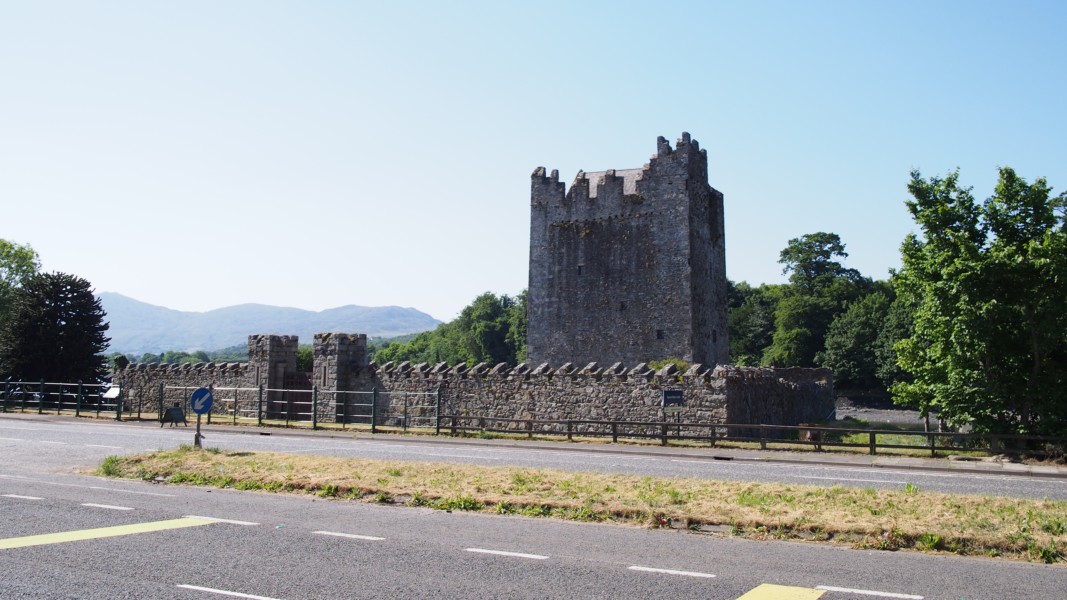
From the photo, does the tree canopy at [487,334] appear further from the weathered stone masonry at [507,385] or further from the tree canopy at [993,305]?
the tree canopy at [993,305]

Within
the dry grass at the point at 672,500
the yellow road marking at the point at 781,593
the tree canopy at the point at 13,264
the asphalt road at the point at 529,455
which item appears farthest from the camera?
the tree canopy at the point at 13,264

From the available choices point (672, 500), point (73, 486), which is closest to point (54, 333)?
point (73, 486)

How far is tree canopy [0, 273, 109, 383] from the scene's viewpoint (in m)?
46.6

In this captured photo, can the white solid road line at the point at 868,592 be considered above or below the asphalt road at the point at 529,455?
below

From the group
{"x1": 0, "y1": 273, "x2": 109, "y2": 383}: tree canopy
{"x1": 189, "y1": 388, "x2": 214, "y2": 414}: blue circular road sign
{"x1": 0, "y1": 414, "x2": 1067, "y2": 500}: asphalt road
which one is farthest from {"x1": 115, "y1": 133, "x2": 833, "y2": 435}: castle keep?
{"x1": 0, "y1": 273, "x2": 109, "y2": 383}: tree canopy

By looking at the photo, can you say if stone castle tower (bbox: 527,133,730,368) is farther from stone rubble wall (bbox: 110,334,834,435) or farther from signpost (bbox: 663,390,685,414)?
signpost (bbox: 663,390,685,414)

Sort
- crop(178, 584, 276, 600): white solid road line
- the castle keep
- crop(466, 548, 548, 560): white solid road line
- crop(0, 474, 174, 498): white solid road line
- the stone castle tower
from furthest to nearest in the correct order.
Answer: the stone castle tower < the castle keep < crop(0, 474, 174, 498): white solid road line < crop(466, 548, 548, 560): white solid road line < crop(178, 584, 276, 600): white solid road line

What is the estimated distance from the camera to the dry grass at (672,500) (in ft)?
31.7

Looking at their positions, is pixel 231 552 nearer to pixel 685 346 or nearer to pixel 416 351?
pixel 685 346

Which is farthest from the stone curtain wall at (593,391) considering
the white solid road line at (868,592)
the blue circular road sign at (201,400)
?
the white solid road line at (868,592)

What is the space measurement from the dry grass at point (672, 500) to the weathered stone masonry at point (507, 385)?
438 inches

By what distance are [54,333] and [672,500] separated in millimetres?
45817

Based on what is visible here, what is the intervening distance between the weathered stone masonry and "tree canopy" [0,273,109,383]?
1313 centimetres

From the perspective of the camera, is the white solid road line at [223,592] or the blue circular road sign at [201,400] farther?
the blue circular road sign at [201,400]
